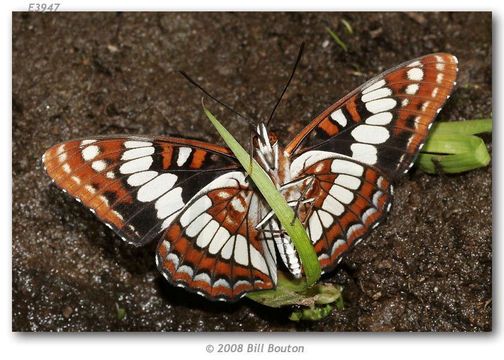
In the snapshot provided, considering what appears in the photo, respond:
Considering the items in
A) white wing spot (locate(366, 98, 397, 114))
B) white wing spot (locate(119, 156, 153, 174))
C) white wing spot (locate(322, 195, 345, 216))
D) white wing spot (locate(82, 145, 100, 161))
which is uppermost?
white wing spot (locate(366, 98, 397, 114))

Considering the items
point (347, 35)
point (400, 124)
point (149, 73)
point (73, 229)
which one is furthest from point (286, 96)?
point (73, 229)

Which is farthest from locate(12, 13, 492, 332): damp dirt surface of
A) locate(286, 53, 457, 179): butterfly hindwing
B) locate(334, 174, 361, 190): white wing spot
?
locate(286, 53, 457, 179): butterfly hindwing

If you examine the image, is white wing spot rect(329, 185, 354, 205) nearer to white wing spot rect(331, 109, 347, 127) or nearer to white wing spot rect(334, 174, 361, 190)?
white wing spot rect(334, 174, 361, 190)

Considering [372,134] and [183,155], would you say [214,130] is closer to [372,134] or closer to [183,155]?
[183,155]

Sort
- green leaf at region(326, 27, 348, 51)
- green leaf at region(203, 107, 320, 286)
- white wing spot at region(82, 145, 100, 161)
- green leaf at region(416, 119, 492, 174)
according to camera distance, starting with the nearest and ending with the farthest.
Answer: green leaf at region(203, 107, 320, 286) → white wing spot at region(82, 145, 100, 161) → green leaf at region(416, 119, 492, 174) → green leaf at region(326, 27, 348, 51)

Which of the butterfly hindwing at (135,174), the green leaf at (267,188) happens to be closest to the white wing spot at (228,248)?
the butterfly hindwing at (135,174)

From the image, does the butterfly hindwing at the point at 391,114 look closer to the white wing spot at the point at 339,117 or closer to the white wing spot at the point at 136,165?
the white wing spot at the point at 339,117

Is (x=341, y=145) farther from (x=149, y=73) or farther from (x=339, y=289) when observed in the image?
(x=149, y=73)
